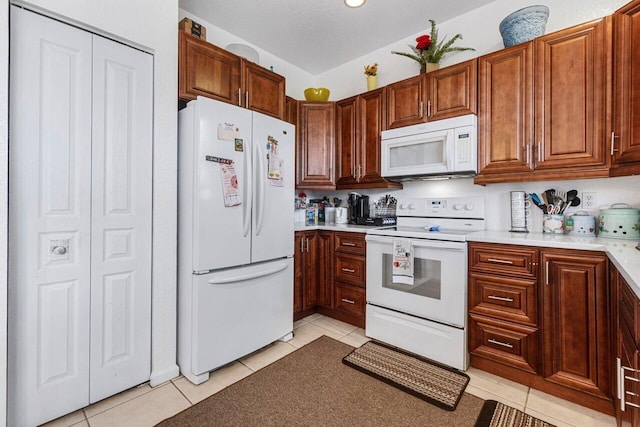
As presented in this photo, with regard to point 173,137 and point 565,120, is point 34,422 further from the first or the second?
point 565,120

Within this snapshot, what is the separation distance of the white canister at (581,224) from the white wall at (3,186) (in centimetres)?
329

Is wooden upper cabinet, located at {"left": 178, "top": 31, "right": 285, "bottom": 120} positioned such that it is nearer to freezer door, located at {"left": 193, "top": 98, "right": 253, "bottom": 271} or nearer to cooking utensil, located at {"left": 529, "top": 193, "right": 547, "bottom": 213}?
freezer door, located at {"left": 193, "top": 98, "right": 253, "bottom": 271}

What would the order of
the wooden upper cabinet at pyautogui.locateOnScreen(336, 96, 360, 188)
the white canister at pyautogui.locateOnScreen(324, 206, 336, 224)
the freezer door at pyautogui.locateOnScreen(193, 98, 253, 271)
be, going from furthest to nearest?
the white canister at pyautogui.locateOnScreen(324, 206, 336, 224) < the wooden upper cabinet at pyautogui.locateOnScreen(336, 96, 360, 188) < the freezer door at pyautogui.locateOnScreen(193, 98, 253, 271)

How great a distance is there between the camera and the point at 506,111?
A: 208 centimetres

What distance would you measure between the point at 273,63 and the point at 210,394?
3262mm

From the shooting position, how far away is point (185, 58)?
197 cm

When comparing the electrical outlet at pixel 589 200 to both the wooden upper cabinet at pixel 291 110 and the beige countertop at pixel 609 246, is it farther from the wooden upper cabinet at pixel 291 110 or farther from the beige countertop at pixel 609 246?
the wooden upper cabinet at pixel 291 110

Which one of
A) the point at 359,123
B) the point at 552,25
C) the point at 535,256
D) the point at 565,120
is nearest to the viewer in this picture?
the point at 535,256

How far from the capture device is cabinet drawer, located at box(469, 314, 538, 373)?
1784 mm

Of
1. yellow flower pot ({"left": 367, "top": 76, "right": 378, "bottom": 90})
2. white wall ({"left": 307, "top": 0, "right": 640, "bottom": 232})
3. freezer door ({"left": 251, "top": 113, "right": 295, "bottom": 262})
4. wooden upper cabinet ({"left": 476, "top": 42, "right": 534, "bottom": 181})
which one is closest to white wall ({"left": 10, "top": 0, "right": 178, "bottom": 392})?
freezer door ({"left": 251, "top": 113, "right": 295, "bottom": 262})

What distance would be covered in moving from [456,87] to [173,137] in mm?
2145

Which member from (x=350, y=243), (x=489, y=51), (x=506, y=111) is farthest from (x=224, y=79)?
(x=489, y=51)

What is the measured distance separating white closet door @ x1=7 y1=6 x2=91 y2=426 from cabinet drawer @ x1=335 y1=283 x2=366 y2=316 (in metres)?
1.91

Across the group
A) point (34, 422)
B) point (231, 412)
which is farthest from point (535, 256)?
point (34, 422)
